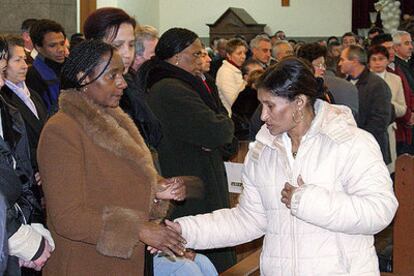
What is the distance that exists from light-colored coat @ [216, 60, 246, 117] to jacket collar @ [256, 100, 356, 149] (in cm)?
468

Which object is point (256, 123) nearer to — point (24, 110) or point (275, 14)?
Result: point (24, 110)

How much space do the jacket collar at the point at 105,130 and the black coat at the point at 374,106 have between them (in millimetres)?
3761

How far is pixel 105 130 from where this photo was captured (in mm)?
2826

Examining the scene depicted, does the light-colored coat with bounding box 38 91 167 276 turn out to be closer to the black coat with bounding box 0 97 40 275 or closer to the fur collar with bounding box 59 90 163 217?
the fur collar with bounding box 59 90 163 217

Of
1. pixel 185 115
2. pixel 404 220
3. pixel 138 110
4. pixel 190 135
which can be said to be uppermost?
pixel 138 110

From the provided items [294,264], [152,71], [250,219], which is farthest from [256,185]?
[152,71]

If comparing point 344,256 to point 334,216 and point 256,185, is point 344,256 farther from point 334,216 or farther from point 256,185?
point 256,185

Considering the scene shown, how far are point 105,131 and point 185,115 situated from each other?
52.0 inches

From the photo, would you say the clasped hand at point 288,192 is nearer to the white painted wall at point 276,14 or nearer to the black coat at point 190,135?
the black coat at point 190,135

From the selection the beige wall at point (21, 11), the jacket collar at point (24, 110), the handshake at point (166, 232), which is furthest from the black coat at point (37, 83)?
the beige wall at point (21, 11)

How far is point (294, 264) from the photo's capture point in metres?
2.63

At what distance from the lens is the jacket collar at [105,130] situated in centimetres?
281

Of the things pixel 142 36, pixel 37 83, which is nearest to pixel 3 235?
pixel 142 36

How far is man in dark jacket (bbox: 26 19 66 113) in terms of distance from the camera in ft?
15.9
